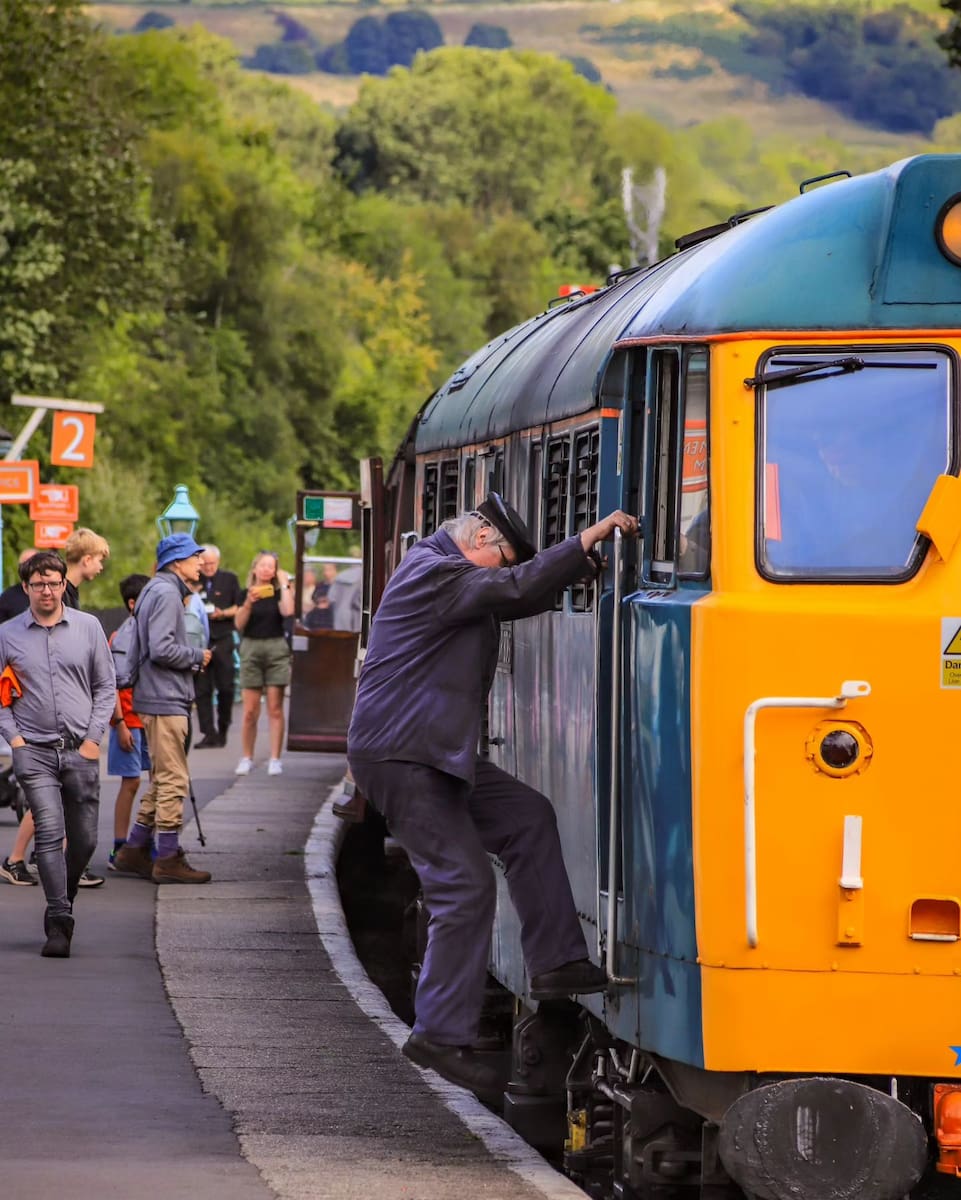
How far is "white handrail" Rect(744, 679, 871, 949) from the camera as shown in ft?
22.7

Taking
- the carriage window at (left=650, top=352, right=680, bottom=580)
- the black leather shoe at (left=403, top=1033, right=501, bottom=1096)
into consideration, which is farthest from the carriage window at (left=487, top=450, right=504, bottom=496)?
the black leather shoe at (left=403, top=1033, right=501, bottom=1096)

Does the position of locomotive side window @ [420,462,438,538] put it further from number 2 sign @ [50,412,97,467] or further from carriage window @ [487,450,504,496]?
number 2 sign @ [50,412,97,467]

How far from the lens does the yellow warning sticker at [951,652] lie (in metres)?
6.97

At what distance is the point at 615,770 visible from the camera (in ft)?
24.9

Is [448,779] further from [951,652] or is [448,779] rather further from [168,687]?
[168,687]

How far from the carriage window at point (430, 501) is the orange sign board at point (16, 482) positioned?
54.3 ft

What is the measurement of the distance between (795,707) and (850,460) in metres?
0.69

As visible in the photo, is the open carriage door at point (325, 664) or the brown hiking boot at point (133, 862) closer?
the brown hiking boot at point (133, 862)

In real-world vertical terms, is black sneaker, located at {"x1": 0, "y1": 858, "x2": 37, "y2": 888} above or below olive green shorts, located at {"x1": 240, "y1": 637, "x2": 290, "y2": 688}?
below

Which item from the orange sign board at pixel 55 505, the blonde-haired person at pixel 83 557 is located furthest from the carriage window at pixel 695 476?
the orange sign board at pixel 55 505

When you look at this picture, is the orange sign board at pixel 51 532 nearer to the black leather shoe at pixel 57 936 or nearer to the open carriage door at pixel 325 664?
the open carriage door at pixel 325 664

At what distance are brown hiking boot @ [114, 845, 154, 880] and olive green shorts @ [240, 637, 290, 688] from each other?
19.1 feet

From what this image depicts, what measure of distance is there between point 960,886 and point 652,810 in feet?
2.87

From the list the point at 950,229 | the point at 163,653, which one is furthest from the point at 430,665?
the point at 163,653
